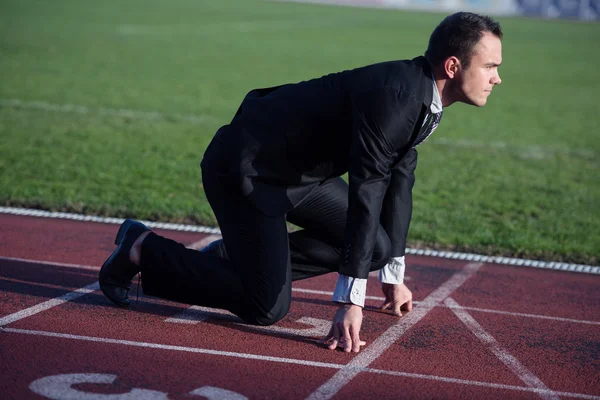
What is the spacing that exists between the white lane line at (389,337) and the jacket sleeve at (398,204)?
0.42 m

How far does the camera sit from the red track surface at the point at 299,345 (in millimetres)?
3969

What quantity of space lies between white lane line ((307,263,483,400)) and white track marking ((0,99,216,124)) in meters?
7.32

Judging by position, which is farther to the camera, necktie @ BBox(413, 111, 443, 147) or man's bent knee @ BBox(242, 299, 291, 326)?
man's bent knee @ BBox(242, 299, 291, 326)

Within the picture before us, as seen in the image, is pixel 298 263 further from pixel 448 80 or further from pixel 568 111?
pixel 568 111

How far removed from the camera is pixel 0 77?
1577 centimetres

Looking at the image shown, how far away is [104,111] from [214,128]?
1.93 m

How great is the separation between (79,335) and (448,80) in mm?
2272

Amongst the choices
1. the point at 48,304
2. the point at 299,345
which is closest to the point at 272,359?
the point at 299,345

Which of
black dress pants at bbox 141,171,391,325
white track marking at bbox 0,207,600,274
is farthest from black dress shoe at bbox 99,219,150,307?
white track marking at bbox 0,207,600,274

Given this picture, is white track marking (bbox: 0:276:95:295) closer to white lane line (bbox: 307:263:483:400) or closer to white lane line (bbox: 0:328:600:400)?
white lane line (bbox: 0:328:600:400)

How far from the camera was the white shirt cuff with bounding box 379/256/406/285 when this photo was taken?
197 inches

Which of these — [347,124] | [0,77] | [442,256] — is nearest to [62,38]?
[0,77]

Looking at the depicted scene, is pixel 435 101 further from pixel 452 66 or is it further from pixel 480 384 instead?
pixel 480 384

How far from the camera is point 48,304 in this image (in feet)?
16.4
